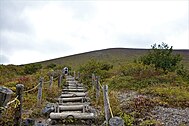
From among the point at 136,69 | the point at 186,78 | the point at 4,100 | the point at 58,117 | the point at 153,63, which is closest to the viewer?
the point at 4,100

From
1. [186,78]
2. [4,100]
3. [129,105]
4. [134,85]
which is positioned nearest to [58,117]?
[129,105]

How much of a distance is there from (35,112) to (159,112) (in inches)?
191

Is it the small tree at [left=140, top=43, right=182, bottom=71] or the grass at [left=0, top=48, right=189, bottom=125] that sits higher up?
the small tree at [left=140, top=43, right=182, bottom=71]

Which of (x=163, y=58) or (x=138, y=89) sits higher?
(x=163, y=58)

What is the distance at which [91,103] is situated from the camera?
42.2ft

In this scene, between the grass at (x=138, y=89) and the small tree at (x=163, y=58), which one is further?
the small tree at (x=163, y=58)

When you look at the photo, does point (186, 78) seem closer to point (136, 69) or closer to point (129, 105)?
point (136, 69)

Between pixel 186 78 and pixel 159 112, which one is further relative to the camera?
pixel 186 78

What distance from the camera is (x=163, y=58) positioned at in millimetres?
24516

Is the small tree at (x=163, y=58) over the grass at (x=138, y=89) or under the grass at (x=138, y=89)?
over

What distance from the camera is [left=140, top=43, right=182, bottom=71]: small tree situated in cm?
2417

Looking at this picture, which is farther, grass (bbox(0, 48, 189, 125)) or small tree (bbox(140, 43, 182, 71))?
small tree (bbox(140, 43, 182, 71))

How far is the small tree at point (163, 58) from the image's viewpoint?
24.2 meters

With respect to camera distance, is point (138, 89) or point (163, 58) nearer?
point (138, 89)
